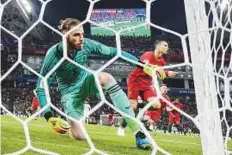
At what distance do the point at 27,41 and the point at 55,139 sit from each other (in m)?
1.46

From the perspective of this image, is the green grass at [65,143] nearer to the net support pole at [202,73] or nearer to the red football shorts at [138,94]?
the red football shorts at [138,94]

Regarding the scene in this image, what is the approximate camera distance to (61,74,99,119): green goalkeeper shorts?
1191 millimetres

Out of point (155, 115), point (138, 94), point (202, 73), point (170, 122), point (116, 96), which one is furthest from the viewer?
point (170, 122)

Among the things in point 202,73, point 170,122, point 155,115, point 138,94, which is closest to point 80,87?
point 138,94

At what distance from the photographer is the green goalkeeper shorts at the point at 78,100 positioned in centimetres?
119

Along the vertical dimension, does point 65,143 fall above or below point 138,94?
below

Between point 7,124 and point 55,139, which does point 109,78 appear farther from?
point 7,124

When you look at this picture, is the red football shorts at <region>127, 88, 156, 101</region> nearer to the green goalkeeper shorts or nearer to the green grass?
the green grass

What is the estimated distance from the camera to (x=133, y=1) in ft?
9.86

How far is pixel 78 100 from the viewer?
128cm

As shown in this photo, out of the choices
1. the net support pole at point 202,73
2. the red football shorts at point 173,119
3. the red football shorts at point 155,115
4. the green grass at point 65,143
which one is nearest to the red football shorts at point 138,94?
the green grass at point 65,143

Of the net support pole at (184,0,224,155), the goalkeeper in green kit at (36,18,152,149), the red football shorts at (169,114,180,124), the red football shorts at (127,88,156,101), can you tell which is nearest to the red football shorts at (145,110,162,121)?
the red football shorts at (169,114,180,124)

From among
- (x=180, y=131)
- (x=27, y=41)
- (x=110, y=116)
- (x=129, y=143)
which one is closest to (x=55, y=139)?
(x=129, y=143)

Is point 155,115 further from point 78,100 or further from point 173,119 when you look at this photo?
point 78,100
